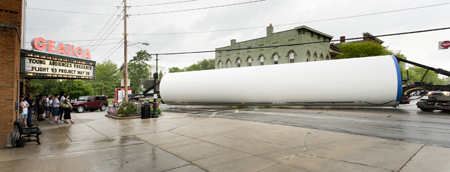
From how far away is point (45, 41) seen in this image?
34.9 feet

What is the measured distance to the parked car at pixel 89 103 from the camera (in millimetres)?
19922

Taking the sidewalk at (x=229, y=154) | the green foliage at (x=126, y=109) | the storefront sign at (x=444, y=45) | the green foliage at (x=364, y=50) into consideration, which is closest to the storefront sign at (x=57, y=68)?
the green foliage at (x=126, y=109)

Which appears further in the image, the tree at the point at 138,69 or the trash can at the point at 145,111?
the tree at the point at 138,69

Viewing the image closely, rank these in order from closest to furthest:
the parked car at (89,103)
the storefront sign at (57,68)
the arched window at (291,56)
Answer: the storefront sign at (57,68)
the parked car at (89,103)
the arched window at (291,56)

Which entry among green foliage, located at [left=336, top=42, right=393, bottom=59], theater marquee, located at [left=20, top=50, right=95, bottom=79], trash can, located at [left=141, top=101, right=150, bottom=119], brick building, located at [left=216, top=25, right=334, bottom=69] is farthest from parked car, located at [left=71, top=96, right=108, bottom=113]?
green foliage, located at [left=336, top=42, right=393, bottom=59]

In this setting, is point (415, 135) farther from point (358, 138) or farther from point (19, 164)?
point (19, 164)

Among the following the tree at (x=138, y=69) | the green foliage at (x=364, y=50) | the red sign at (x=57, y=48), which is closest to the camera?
the red sign at (x=57, y=48)

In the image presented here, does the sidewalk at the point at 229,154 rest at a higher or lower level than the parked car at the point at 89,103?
lower

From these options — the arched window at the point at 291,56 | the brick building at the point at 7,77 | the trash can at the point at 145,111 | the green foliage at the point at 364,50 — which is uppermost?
the green foliage at the point at 364,50

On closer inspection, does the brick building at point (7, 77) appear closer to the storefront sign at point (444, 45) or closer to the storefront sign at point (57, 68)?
the storefront sign at point (57, 68)

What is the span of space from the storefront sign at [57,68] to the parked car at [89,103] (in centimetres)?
847

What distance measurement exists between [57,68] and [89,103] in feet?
34.0

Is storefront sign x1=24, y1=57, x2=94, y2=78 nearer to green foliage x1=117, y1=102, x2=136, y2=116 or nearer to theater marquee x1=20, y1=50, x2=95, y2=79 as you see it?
theater marquee x1=20, y1=50, x2=95, y2=79

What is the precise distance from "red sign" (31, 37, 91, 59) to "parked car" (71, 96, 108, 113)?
29.7 ft
